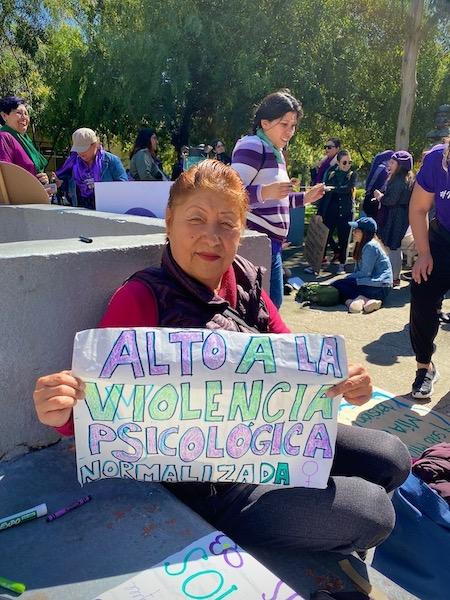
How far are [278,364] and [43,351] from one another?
0.79 meters

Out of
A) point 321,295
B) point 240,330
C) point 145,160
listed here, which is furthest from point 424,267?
point 145,160

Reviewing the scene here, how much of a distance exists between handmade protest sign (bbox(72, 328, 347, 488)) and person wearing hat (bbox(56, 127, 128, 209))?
151 inches

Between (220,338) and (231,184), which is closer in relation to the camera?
(220,338)

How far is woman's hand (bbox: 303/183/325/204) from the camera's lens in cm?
353

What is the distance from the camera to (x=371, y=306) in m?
5.97

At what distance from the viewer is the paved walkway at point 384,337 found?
4000 millimetres

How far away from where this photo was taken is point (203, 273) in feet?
5.75

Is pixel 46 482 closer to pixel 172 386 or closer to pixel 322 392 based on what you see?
pixel 172 386

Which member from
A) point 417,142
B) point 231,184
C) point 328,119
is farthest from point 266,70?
point 231,184

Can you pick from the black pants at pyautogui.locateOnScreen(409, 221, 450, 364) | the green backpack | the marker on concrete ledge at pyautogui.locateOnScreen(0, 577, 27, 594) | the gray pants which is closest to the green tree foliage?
the green backpack

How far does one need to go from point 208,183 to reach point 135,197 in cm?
171

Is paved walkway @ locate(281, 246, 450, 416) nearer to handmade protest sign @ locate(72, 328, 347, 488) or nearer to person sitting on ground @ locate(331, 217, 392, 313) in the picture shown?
person sitting on ground @ locate(331, 217, 392, 313)

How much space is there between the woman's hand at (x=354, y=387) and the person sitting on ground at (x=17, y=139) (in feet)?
12.5

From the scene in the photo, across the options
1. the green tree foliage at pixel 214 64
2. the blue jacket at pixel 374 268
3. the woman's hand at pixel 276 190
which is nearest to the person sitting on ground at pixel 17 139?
the woman's hand at pixel 276 190
